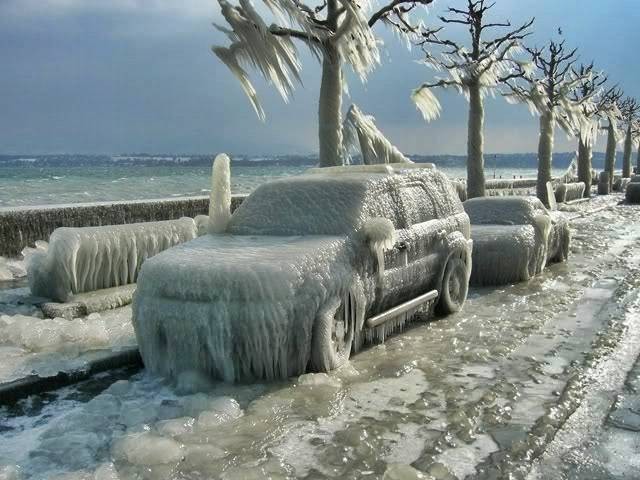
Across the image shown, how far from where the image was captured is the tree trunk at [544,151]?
27.5m

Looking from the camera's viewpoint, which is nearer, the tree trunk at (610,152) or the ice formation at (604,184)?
the ice formation at (604,184)

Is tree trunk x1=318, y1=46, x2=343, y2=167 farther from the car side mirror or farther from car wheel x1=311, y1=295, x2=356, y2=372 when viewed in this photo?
car wheel x1=311, y1=295, x2=356, y2=372

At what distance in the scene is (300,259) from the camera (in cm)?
532

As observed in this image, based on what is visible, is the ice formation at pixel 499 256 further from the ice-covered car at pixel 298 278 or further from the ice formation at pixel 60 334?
the ice formation at pixel 60 334

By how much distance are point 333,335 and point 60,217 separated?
29.8 ft

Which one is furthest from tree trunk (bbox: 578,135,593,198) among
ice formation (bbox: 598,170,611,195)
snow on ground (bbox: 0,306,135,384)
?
snow on ground (bbox: 0,306,135,384)

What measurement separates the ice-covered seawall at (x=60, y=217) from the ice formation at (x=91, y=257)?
3943 mm

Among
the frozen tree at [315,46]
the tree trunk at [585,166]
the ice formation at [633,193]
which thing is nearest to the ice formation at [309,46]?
the frozen tree at [315,46]

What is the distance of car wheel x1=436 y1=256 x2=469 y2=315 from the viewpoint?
7598 mm

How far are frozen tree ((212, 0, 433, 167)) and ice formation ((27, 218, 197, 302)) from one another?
4.34m

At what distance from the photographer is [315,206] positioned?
6.45 m

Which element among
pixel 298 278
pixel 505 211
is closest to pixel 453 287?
pixel 298 278

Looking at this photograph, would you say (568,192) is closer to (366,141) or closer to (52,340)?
(366,141)

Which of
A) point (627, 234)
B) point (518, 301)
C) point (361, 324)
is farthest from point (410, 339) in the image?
point (627, 234)
